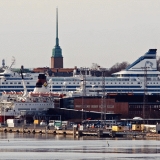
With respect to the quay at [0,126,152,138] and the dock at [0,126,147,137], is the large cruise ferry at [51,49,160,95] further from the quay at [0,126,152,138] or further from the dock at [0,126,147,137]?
the dock at [0,126,147,137]

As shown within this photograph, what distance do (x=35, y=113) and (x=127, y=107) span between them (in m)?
11.0

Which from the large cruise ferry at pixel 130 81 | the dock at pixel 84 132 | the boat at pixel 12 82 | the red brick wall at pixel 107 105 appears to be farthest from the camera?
the boat at pixel 12 82

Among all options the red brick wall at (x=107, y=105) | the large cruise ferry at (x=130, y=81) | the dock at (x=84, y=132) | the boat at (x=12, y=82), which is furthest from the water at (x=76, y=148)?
the boat at (x=12, y=82)

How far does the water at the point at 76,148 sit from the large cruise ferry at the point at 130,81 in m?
62.0

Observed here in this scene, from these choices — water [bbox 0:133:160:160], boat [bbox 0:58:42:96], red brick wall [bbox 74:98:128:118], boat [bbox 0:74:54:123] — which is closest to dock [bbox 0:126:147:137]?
water [bbox 0:133:160:160]

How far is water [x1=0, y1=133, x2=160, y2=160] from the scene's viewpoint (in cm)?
7188

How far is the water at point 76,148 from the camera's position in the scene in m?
71.9

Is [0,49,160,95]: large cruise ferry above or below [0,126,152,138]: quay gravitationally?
above

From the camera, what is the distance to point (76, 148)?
7925cm

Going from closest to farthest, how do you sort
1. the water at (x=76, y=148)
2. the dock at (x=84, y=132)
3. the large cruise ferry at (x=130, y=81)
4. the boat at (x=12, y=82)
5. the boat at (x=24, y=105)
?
the water at (x=76, y=148), the dock at (x=84, y=132), the boat at (x=24, y=105), the large cruise ferry at (x=130, y=81), the boat at (x=12, y=82)

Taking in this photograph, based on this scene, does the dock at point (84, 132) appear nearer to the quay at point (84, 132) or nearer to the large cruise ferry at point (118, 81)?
the quay at point (84, 132)

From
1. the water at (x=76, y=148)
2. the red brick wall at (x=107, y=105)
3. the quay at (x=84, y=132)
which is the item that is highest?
the red brick wall at (x=107, y=105)

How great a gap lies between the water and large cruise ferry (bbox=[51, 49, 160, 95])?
6201 centimetres

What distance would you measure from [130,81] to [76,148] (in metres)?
80.9
